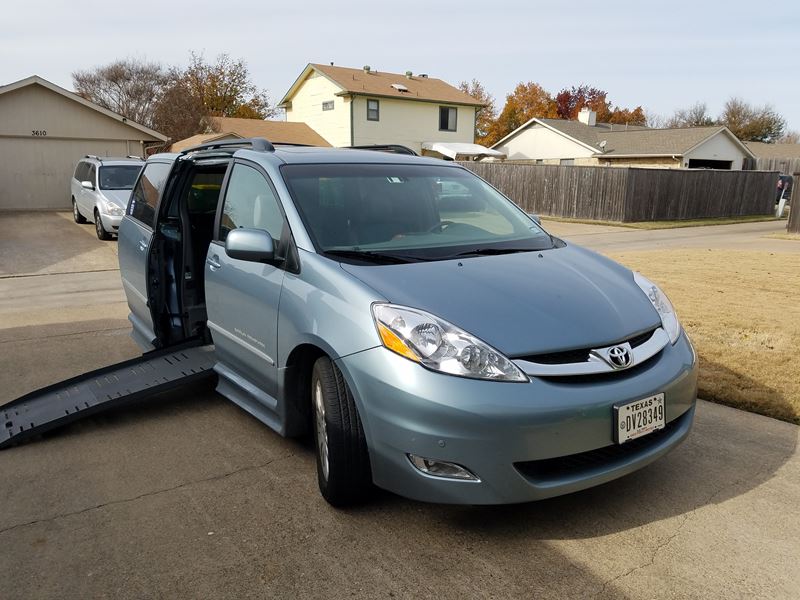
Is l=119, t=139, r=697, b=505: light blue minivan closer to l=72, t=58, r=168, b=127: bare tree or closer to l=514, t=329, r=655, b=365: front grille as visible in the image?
l=514, t=329, r=655, b=365: front grille

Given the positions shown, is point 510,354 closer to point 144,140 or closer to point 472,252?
point 472,252

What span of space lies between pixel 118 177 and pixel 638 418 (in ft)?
52.7

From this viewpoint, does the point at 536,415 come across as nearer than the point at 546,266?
Yes

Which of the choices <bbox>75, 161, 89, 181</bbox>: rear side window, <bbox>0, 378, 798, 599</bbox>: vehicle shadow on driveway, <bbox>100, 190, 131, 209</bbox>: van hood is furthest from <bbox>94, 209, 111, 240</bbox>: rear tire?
<bbox>0, 378, 798, 599</bbox>: vehicle shadow on driveway

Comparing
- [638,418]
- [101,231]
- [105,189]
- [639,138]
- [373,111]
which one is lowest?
[101,231]

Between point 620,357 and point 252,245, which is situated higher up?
point 252,245

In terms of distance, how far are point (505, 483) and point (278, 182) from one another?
2.23 metres

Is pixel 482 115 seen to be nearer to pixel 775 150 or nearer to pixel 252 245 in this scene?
pixel 775 150

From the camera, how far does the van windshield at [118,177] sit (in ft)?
53.1

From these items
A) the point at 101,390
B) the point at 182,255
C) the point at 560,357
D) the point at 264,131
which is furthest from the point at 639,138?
the point at 560,357

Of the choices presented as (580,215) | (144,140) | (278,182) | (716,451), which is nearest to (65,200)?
(144,140)

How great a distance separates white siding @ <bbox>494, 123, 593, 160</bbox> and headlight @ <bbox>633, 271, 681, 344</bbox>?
129 ft

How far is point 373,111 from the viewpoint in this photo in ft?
129

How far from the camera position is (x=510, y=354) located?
2891 mm
